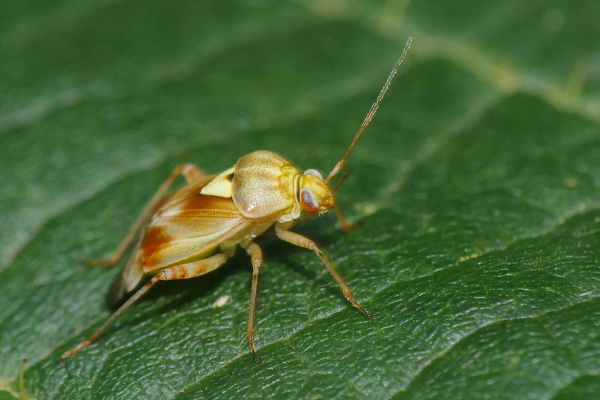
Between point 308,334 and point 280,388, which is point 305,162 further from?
point 280,388

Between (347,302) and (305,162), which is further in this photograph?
(305,162)

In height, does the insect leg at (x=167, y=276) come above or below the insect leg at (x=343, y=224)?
above

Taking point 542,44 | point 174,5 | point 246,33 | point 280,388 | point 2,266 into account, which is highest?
→ point 174,5

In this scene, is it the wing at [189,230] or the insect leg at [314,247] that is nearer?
the insect leg at [314,247]

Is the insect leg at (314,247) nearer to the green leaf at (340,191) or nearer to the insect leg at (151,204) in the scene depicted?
the green leaf at (340,191)

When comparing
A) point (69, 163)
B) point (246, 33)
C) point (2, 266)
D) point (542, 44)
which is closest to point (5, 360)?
point (2, 266)

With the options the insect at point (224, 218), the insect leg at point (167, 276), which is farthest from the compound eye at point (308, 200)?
the insect leg at point (167, 276)

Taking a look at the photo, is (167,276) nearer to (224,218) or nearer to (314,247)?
(224,218)

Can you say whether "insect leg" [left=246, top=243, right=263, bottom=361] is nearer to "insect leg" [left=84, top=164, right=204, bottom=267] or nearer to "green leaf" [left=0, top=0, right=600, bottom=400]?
"green leaf" [left=0, top=0, right=600, bottom=400]

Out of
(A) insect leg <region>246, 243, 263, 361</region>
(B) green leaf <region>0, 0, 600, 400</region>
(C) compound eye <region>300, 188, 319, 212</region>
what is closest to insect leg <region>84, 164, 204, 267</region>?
(B) green leaf <region>0, 0, 600, 400</region>
